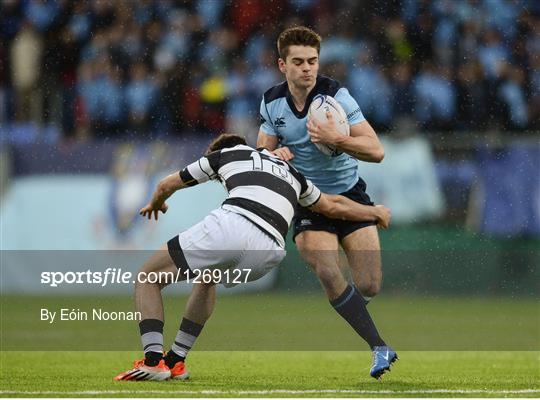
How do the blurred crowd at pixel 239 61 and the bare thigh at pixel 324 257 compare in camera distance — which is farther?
the blurred crowd at pixel 239 61

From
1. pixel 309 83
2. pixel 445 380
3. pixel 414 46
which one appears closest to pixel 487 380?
pixel 445 380

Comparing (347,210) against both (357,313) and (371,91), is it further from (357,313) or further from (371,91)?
(371,91)

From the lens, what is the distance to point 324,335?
36.9ft

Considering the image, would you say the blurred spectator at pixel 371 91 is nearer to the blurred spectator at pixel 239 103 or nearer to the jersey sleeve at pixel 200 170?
the blurred spectator at pixel 239 103

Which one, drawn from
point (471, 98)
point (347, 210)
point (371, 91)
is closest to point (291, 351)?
point (347, 210)

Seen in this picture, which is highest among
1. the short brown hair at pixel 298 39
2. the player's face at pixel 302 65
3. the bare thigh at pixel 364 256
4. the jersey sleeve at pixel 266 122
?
the short brown hair at pixel 298 39

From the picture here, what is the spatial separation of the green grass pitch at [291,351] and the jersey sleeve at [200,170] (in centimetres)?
121

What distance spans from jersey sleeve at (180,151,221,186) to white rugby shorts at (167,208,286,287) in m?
0.23

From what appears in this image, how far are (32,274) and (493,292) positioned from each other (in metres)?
5.37

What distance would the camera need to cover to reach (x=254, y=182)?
7.22 m

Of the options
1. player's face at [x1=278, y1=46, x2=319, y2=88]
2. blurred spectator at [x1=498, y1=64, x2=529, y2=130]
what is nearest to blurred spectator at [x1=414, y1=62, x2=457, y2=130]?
blurred spectator at [x1=498, y1=64, x2=529, y2=130]

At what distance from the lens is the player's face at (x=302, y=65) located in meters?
7.74

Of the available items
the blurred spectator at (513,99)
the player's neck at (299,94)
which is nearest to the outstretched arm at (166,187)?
the player's neck at (299,94)

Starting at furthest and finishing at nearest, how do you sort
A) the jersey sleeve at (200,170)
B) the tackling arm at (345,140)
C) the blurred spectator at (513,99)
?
the blurred spectator at (513,99) < the tackling arm at (345,140) < the jersey sleeve at (200,170)
